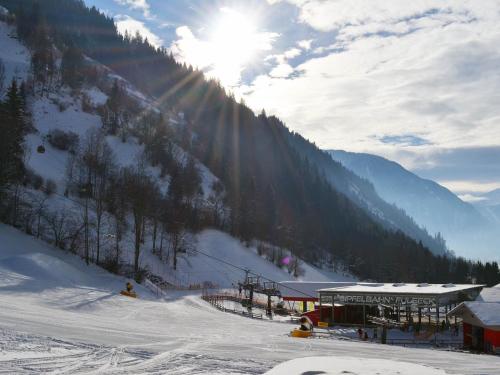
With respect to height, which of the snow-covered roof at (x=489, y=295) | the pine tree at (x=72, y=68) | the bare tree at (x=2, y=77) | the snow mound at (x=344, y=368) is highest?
the pine tree at (x=72, y=68)

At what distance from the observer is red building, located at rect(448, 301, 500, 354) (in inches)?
1137

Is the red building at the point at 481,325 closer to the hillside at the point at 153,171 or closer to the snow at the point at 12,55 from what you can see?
the hillside at the point at 153,171

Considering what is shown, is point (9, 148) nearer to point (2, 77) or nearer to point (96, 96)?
point (2, 77)

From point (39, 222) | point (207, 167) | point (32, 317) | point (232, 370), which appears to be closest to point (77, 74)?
point (207, 167)

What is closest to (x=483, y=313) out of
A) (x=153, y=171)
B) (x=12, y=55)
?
(x=153, y=171)

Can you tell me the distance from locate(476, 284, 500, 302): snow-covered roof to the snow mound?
36.0 metres

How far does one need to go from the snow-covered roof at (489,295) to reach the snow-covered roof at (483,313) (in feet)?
33.1

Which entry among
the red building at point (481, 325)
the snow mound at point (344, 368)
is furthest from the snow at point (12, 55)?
the snow mound at point (344, 368)

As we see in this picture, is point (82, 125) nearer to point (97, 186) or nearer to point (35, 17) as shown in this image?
point (97, 186)

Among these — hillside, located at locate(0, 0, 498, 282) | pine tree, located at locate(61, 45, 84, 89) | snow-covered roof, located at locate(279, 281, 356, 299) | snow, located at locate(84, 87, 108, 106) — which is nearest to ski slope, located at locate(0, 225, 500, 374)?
hillside, located at locate(0, 0, 498, 282)

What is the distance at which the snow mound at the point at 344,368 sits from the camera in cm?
844

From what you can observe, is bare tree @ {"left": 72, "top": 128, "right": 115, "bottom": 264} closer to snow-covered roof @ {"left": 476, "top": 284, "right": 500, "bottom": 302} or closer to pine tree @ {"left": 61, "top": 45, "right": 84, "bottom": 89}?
pine tree @ {"left": 61, "top": 45, "right": 84, "bottom": 89}

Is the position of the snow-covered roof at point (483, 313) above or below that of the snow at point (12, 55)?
below

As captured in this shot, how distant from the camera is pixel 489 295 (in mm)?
43000
